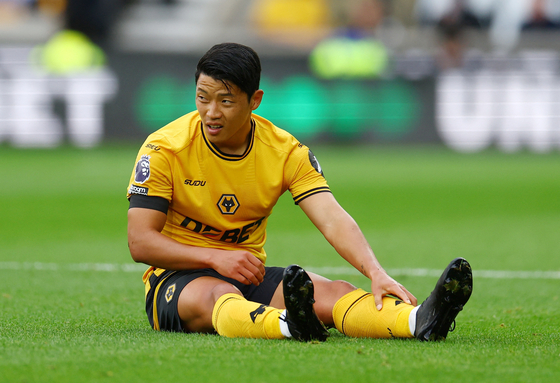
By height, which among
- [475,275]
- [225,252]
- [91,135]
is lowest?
[91,135]

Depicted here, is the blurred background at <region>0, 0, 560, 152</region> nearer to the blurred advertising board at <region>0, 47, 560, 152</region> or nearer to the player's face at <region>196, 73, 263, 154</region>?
the blurred advertising board at <region>0, 47, 560, 152</region>

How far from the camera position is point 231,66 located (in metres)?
3.68

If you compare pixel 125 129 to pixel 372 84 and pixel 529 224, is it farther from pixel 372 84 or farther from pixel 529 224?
pixel 529 224

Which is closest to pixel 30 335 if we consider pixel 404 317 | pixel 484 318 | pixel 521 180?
pixel 404 317

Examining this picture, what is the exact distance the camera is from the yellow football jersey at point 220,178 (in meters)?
3.91

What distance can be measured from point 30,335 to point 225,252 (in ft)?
3.04

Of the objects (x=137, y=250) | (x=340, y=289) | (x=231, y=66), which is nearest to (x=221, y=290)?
(x=137, y=250)

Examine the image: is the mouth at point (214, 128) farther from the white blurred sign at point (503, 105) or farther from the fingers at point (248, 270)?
the white blurred sign at point (503, 105)

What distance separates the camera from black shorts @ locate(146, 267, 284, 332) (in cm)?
381

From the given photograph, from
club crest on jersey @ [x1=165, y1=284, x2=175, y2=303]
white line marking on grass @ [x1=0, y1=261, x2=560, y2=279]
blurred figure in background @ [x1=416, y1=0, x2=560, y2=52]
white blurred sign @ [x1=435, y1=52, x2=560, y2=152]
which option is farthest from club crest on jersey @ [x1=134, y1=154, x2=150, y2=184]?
blurred figure in background @ [x1=416, y1=0, x2=560, y2=52]

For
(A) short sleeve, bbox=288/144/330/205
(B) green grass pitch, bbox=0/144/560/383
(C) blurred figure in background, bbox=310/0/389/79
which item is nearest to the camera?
(B) green grass pitch, bbox=0/144/560/383

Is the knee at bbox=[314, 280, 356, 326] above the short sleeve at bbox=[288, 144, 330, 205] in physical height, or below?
below

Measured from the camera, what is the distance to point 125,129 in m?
17.5

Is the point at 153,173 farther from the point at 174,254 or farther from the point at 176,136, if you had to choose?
the point at 174,254
